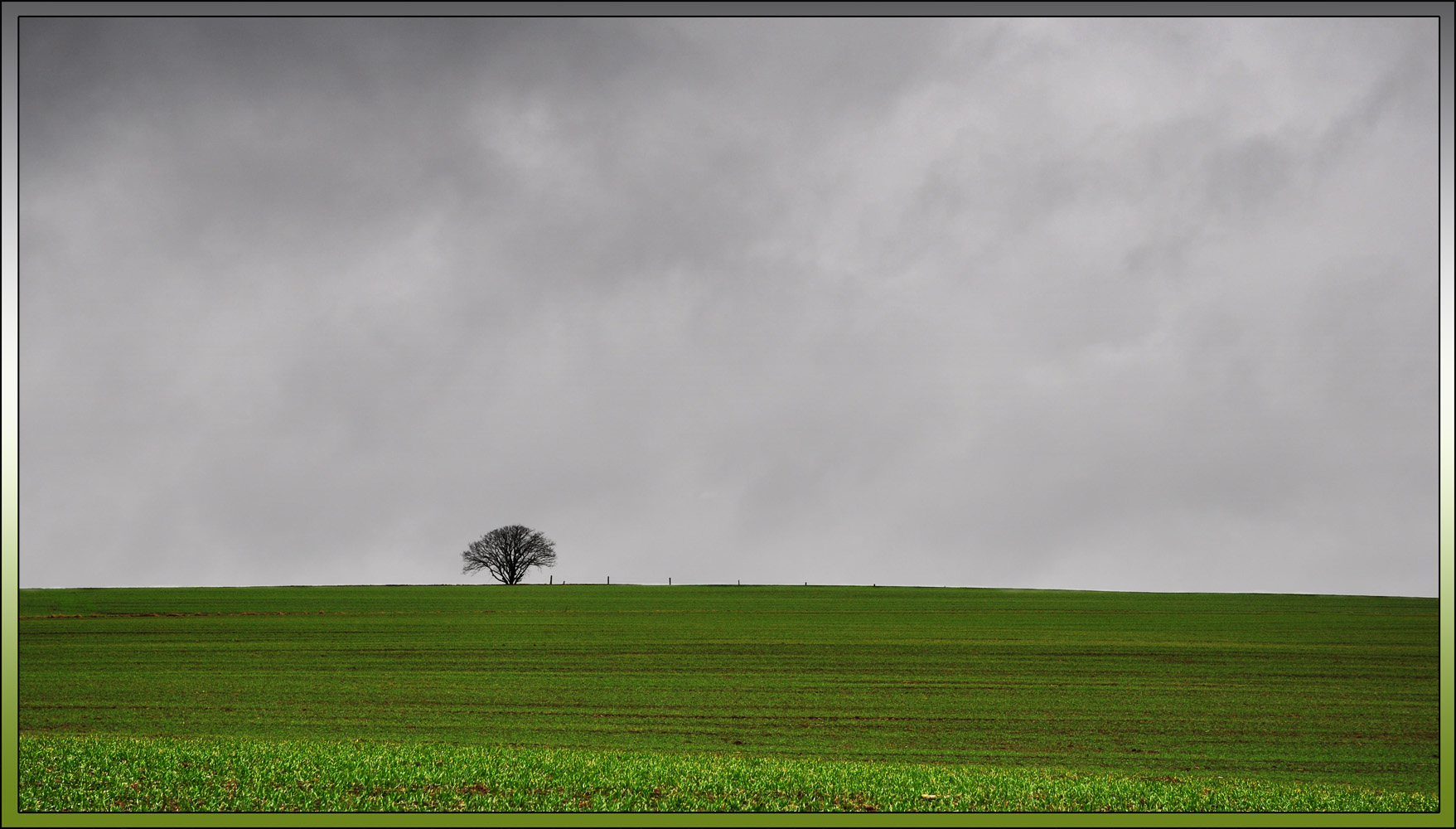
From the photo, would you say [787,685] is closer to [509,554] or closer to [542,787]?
[542,787]

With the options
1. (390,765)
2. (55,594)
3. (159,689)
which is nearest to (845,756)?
(390,765)

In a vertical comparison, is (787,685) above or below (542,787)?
below

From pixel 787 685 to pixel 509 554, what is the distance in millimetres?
Result: 70189

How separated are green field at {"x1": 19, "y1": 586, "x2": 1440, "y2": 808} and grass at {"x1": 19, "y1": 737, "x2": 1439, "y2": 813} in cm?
37

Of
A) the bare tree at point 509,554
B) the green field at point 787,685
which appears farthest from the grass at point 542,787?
the bare tree at point 509,554

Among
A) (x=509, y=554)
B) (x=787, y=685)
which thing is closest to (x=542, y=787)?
(x=787, y=685)

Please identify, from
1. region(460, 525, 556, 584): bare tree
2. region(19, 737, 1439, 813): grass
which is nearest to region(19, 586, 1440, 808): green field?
region(19, 737, 1439, 813): grass

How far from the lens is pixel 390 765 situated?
10758 mm

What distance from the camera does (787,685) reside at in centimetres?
2577

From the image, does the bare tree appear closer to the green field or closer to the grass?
the green field

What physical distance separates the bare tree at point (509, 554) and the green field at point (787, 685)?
40970 millimetres

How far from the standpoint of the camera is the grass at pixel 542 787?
9227 mm

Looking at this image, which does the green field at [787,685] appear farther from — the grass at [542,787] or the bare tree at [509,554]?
the bare tree at [509,554]

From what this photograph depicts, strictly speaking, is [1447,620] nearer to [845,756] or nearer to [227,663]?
[845,756]
